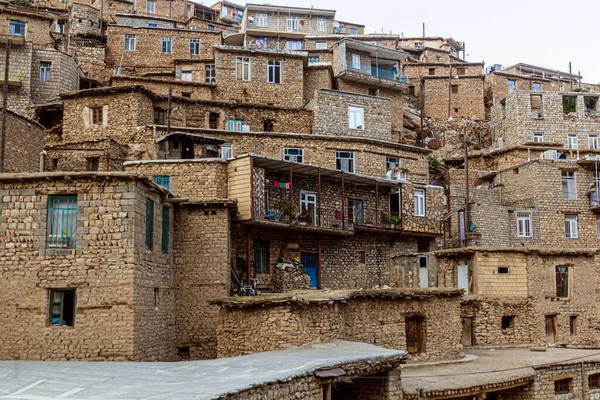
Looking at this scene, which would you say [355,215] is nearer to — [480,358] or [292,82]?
[480,358]

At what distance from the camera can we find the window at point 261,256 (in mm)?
27141

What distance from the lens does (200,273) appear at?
869 inches

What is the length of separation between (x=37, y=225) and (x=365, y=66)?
32.1 m

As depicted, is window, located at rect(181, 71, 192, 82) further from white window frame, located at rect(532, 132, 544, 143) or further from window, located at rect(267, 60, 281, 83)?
white window frame, located at rect(532, 132, 544, 143)

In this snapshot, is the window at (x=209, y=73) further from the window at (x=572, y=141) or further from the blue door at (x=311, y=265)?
the window at (x=572, y=141)

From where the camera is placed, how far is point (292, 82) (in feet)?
135

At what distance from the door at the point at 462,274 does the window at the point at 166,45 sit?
29114 millimetres

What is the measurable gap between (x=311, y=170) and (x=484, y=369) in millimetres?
11505

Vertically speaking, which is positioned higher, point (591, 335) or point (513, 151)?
point (513, 151)

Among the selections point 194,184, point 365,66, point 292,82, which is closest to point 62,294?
point 194,184

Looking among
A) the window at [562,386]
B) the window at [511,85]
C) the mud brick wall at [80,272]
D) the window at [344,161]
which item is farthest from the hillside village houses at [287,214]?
the window at [511,85]

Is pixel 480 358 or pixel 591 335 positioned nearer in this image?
pixel 480 358

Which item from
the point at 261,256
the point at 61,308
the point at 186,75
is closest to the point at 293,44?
the point at 186,75

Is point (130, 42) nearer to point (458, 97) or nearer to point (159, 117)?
point (159, 117)
